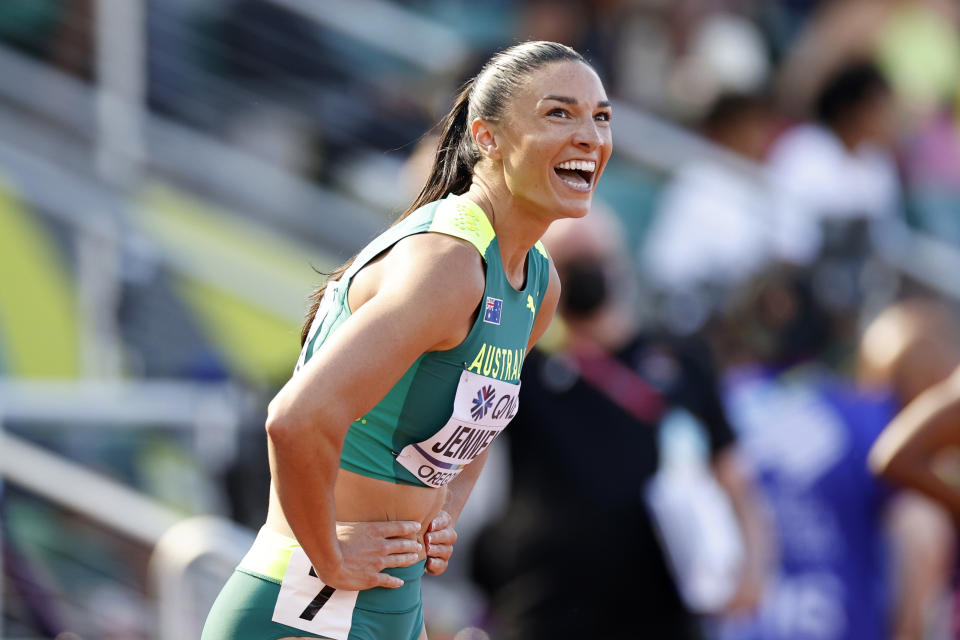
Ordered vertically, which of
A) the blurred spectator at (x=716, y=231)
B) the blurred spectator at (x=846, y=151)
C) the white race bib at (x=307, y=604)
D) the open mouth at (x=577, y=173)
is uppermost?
the blurred spectator at (x=846, y=151)

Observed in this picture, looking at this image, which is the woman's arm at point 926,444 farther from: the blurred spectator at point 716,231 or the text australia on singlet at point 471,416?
the blurred spectator at point 716,231

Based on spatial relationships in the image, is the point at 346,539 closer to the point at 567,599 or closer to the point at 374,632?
the point at 374,632

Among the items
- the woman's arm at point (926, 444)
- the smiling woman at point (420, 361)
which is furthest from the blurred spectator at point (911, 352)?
the smiling woman at point (420, 361)

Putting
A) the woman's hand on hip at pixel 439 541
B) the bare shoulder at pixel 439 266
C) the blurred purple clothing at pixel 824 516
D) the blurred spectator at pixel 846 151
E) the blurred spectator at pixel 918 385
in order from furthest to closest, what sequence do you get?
1. the blurred spectator at pixel 846 151
2. the blurred purple clothing at pixel 824 516
3. the blurred spectator at pixel 918 385
4. the woman's hand on hip at pixel 439 541
5. the bare shoulder at pixel 439 266

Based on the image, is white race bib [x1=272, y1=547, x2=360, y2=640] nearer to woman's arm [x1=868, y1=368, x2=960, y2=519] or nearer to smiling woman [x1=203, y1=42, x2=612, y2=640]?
smiling woman [x1=203, y1=42, x2=612, y2=640]

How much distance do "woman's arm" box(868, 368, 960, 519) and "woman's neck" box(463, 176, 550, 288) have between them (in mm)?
2145

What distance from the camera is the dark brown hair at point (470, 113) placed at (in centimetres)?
308

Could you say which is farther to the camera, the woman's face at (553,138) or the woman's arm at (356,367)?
the woman's face at (553,138)

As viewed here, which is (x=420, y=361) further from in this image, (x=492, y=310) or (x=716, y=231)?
(x=716, y=231)

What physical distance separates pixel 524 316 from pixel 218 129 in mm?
4510

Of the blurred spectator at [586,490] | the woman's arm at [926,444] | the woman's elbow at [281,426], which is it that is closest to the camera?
the woman's elbow at [281,426]

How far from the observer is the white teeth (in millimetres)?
3047

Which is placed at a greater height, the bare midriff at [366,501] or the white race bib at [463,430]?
the white race bib at [463,430]

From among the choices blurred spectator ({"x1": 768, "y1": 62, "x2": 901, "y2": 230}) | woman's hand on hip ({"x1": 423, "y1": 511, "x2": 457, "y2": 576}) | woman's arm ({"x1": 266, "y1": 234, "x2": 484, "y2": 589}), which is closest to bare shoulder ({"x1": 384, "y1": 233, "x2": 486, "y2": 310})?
woman's arm ({"x1": 266, "y1": 234, "x2": 484, "y2": 589})
